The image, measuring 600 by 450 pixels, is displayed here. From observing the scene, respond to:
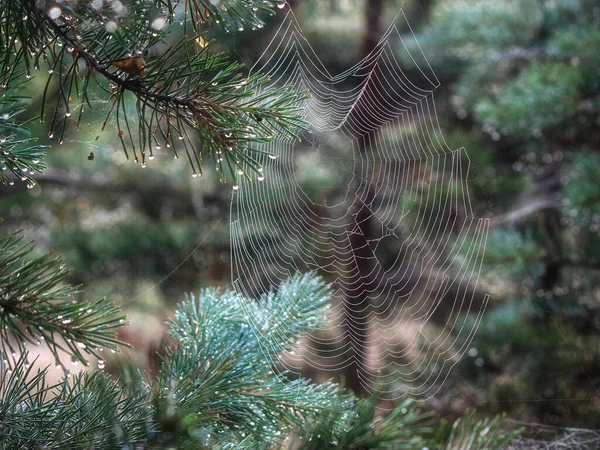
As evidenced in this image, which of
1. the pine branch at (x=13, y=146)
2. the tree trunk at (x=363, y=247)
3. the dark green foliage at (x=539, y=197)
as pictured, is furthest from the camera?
the tree trunk at (x=363, y=247)

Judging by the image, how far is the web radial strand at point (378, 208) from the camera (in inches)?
71.9

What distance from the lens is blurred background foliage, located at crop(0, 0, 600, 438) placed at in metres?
1.64

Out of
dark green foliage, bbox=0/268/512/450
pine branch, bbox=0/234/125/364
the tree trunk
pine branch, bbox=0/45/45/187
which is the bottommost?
dark green foliage, bbox=0/268/512/450

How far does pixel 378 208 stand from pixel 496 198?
43 cm

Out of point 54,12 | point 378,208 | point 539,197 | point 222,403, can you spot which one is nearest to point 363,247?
point 378,208

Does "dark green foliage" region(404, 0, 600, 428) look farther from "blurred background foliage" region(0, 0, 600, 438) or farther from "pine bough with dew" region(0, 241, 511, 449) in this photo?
"pine bough with dew" region(0, 241, 511, 449)

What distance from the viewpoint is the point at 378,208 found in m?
2.38

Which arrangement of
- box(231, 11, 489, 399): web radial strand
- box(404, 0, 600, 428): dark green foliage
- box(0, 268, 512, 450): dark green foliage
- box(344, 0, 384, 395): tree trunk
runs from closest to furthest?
box(0, 268, 512, 450): dark green foliage
box(404, 0, 600, 428): dark green foliage
box(231, 11, 489, 399): web radial strand
box(344, 0, 384, 395): tree trunk

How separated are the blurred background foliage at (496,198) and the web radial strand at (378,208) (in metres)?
0.07

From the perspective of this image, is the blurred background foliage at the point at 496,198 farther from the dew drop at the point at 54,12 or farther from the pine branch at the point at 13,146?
the dew drop at the point at 54,12

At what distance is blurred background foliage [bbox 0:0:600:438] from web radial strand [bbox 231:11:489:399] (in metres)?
0.07

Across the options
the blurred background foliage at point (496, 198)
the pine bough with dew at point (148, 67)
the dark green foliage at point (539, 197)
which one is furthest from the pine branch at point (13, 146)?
the dark green foliage at point (539, 197)

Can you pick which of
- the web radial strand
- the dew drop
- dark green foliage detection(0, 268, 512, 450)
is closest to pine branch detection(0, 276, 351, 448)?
dark green foliage detection(0, 268, 512, 450)

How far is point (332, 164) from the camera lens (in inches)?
80.0
